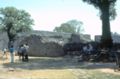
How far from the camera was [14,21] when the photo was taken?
300ft

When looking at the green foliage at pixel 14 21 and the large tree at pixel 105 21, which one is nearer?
the large tree at pixel 105 21

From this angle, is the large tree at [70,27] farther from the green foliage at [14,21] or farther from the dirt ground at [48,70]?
the dirt ground at [48,70]

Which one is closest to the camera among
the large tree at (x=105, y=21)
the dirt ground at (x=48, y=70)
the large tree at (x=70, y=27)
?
the dirt ground at (x=48, y=70)

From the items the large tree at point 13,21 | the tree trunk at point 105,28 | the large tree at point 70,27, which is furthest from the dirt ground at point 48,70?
the large tree at point 70,27

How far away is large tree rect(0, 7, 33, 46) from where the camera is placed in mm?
88312

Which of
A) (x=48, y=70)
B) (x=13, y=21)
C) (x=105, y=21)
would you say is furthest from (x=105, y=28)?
(x=13, y=21)

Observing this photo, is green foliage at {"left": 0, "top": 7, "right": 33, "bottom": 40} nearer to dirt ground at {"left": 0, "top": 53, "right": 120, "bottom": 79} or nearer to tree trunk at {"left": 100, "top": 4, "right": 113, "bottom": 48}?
tree trunk at {"left": 100, "top": 4, "right": 113, "bottom": 48}

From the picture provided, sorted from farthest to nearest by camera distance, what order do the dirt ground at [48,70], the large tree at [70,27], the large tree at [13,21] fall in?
1. the large tree at [70,27]
2. the large tree at [13,21]
3. the dirt ground at [48,70]

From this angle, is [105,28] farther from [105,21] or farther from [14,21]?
[14,21]

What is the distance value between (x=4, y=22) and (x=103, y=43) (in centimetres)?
5079

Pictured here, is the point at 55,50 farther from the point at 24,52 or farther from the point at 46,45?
the point at 24,52

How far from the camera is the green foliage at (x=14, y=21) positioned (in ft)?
290

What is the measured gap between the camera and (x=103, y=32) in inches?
1722

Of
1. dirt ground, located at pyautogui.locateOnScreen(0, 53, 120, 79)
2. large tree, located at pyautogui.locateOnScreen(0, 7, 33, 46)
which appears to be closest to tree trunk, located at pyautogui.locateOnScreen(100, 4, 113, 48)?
dirt ground, located at pyautogui.locateOnScreen(0, 53, 120, 79)
